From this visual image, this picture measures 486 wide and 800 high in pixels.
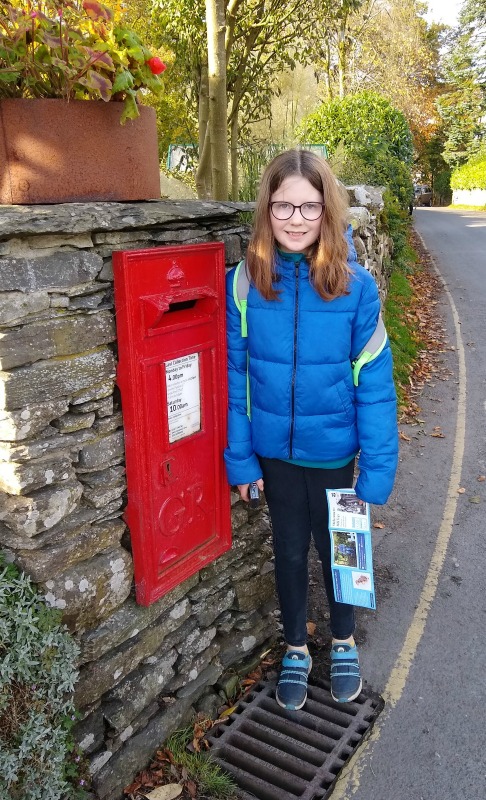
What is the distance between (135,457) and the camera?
2.51 metres

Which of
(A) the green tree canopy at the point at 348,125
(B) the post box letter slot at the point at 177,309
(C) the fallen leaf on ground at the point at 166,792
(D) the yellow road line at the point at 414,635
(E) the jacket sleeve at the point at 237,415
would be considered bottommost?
(D) the yellow road line at the point at 414,635

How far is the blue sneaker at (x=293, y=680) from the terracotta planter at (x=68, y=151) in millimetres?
2255

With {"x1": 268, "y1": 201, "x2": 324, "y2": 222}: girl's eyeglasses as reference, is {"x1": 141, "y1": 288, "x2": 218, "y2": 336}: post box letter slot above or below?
below

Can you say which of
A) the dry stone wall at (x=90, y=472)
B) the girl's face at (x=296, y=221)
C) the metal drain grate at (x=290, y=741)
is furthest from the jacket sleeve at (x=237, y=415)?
the metal drain grate at (x=290, y=741)

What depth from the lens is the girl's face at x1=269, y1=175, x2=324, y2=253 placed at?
2.64m

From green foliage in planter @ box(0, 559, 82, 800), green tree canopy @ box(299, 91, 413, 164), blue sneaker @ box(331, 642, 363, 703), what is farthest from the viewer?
green tree canopy @ box(299, 91, 413, 164)

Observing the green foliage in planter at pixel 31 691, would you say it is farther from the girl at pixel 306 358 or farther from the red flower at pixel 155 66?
the red flower at pixel 155 66

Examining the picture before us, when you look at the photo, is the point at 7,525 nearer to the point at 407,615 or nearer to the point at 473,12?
the point at 407,615

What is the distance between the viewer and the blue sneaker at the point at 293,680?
3.13 metres

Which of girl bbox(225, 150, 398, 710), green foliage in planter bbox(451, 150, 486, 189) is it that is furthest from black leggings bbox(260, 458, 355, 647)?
green foliage in planter bbox(451, 150, 486, 189)

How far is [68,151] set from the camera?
2.28 m

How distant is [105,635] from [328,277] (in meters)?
1.61

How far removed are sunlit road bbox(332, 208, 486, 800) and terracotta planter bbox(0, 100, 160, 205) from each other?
8.44 feet

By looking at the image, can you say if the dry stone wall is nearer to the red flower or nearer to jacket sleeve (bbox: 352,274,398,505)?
the red flower
